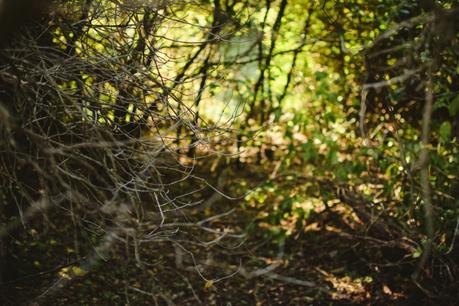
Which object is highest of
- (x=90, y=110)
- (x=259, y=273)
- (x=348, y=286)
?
(x=90, y=110)

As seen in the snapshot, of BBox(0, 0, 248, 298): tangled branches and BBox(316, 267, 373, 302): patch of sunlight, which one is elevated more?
BBox(0, 0, 248, 298): tangled branches

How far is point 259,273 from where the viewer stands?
4531 mm

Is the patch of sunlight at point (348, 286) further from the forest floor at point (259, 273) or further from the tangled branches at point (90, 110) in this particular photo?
the tangled branches at point (90, 110)

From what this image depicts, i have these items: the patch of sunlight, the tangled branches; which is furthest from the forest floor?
the tangled branches

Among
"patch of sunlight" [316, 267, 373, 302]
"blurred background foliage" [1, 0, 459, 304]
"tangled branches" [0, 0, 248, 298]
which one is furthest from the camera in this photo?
"patch of sunlight" [316, 267, 373, 302]

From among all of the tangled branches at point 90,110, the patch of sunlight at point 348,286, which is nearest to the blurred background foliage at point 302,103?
the tangled branches at point 90,110

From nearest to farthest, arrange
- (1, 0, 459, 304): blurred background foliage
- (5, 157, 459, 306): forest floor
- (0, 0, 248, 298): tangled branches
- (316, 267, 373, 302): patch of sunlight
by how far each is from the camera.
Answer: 1. (0, 0, 248, 298): tangled branches
2. (1, 0, 459, 304): blurred background foliage
3. (5, 157, 459, 306): forest floor
4. (316, 267, 373, 302): patch of sunlight

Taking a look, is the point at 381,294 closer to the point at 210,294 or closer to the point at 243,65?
the point at 210,294

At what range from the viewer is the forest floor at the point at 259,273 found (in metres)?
4.60

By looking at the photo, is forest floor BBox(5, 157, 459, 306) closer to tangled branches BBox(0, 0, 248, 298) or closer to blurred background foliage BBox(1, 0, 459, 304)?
blurred background foliage BBox(1, 0, 459, 304)

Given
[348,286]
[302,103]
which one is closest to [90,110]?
[348,286]

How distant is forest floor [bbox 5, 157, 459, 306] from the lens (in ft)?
15.1

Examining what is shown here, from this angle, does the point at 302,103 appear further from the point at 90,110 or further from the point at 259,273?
the point at 90,110

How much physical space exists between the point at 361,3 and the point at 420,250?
296cm
